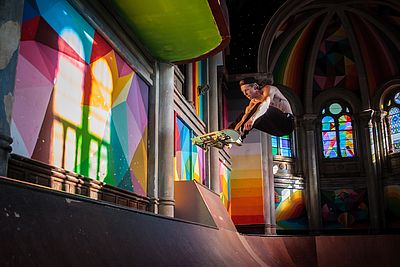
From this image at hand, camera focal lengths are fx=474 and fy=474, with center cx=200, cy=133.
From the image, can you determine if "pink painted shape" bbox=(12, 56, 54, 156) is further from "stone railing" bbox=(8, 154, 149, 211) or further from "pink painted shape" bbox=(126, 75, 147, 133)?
"pink painted shape" bbox=(126, 75, 147, 133)

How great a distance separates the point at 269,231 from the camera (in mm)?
14547

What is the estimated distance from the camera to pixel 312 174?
→ 56.8 feet

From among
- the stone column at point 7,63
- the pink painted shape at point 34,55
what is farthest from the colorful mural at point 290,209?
the stone column at point 7,63

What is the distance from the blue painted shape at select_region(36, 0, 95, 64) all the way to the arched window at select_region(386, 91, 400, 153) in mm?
14229

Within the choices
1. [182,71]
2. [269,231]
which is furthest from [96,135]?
[269,231]

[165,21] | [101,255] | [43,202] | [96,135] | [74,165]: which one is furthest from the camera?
[165,21]

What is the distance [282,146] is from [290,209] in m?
2.39

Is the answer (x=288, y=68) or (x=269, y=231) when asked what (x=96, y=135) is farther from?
(x=288, y=68)

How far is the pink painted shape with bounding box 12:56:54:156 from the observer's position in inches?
152

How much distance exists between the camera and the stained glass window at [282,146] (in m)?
17.6

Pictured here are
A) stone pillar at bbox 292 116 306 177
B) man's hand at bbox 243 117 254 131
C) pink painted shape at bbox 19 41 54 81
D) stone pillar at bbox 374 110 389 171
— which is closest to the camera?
pink painted shape at bbox 19 41 54 81

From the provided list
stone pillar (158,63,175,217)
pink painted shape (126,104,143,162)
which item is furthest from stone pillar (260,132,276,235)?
pink painted shape (126,104,143,162)

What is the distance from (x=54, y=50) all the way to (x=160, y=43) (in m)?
2.30

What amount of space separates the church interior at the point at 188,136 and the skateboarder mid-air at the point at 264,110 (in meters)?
1.11
